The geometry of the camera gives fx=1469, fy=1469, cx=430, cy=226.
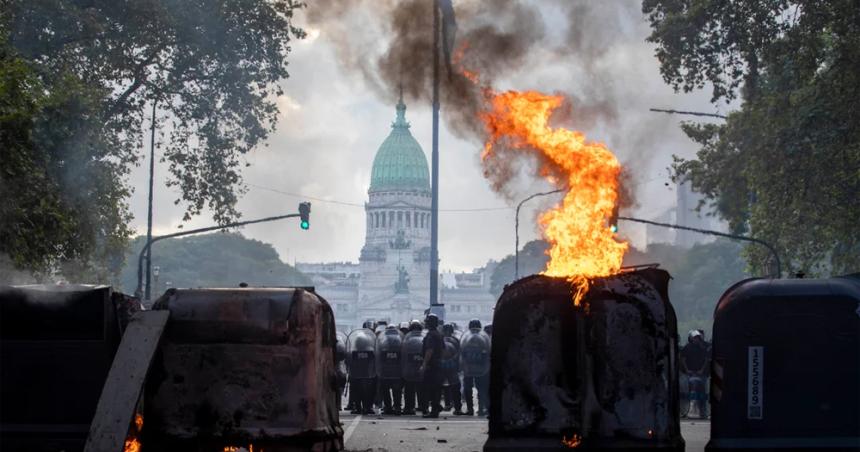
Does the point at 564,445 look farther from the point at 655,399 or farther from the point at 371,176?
the point at 371,176

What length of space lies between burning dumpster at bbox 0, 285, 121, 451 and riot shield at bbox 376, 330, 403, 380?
14.7m

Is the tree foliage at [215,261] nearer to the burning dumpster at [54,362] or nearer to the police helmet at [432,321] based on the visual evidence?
the police helmet at [432,321]

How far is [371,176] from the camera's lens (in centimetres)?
19388

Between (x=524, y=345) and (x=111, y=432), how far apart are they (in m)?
3.70

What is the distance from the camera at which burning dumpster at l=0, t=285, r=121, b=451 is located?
14117mm

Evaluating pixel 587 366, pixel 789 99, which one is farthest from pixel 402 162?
pixel 587 366

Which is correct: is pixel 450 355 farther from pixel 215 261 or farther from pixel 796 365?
pixel 215 261

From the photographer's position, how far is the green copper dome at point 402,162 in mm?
186500

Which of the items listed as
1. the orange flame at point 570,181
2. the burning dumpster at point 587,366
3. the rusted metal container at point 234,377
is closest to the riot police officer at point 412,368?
the orange flame at point 570,181

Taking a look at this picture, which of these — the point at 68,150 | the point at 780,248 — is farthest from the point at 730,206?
the point at 68,150

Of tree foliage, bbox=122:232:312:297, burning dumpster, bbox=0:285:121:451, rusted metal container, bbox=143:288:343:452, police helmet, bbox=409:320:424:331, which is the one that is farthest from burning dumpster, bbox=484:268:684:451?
tree foliage, bbox=122:232:312:297

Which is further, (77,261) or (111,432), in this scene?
(77,261)

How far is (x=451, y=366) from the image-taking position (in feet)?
92.7

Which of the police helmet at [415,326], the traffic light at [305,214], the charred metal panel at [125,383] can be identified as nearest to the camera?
the charred metal panel at [125,383]
